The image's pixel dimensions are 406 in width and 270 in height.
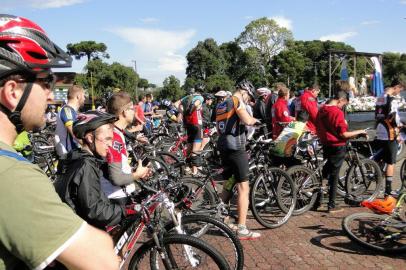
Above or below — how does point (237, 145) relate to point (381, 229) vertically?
above

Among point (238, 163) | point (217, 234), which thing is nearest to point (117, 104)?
point (238, 163)

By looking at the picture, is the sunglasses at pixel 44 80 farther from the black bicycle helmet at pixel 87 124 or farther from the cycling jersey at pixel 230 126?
the cycling jersey at pixel 230 126

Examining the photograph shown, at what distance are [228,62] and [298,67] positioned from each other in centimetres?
1297

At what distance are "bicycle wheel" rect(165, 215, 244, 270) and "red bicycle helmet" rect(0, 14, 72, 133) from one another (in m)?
2.34

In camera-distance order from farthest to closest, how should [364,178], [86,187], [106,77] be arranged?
[106,77]
[364,178]
[86,187]

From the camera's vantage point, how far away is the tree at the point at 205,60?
229ft

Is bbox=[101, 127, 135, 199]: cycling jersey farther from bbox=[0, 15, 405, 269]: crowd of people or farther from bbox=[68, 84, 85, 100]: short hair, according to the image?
bbox=[68, 84, 85, 100]: short hair

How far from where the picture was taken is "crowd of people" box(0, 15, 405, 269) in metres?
1.04

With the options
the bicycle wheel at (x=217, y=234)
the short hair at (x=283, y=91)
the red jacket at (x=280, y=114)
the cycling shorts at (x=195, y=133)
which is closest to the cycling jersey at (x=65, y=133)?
the bicycle wheel at (x=217, y=234)

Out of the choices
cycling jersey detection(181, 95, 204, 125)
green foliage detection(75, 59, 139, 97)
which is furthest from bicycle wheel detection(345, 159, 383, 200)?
green foliage detection(75, 59, 139, 97)

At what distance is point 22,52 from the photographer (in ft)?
4.25

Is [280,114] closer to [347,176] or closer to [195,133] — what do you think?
[195,133]

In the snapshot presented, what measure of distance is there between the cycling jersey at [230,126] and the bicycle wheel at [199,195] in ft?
1.98

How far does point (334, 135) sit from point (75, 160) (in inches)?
169
